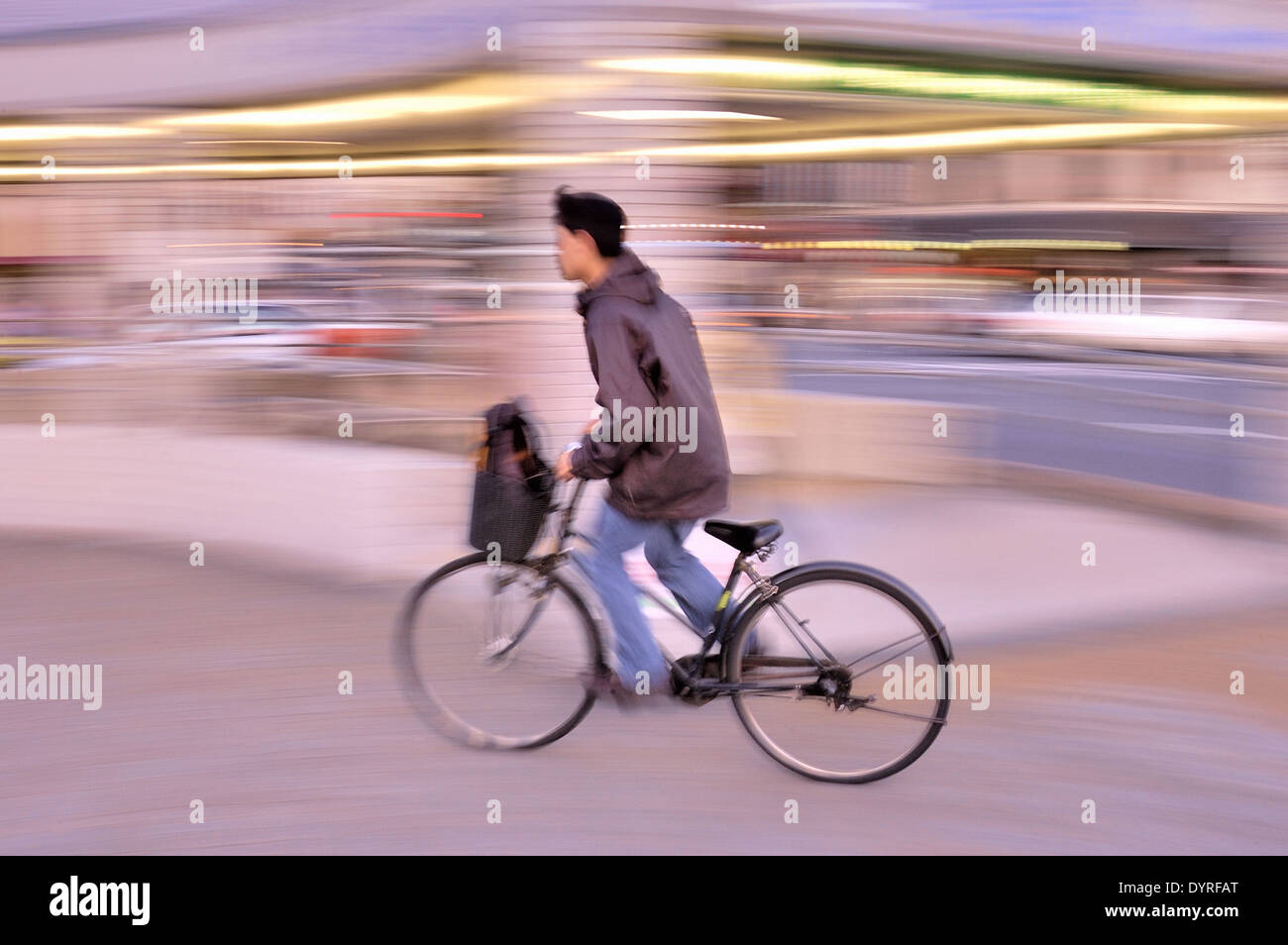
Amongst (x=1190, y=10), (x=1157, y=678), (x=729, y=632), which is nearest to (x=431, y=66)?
(x=729, y=632)

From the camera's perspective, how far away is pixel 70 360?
814 cm

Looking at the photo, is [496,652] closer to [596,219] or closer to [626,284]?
[626,284]

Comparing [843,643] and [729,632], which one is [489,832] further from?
[843,643]

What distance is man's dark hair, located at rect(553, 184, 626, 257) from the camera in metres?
3.46

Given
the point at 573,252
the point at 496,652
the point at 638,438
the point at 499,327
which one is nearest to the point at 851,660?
the point at 638,438

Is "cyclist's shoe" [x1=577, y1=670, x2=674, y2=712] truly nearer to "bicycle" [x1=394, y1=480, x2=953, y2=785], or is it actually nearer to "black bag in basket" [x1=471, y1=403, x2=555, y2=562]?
"bicycle" [x1=394, y1=480, x2=953, y2=785]

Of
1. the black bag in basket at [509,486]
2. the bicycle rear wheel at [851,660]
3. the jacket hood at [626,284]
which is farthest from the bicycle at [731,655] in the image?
the jacket hood at [626,284]

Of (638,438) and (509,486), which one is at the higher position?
(638,438)

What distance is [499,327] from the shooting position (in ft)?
19.8

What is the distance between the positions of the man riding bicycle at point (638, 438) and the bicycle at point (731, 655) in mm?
86

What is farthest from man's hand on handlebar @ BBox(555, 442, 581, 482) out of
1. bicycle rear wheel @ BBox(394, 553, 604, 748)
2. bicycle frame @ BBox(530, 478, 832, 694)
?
bicycle rear wheel @ BBox(394, 553, 604, 748)

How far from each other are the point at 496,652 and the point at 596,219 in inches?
56.0

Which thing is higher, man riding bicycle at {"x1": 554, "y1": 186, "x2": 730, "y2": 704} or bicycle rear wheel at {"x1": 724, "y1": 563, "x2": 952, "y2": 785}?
man riding bicycle at {"x1": 554, "y1": 186, "x2": 730, "y2": 704}

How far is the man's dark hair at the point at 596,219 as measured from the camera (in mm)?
3459
